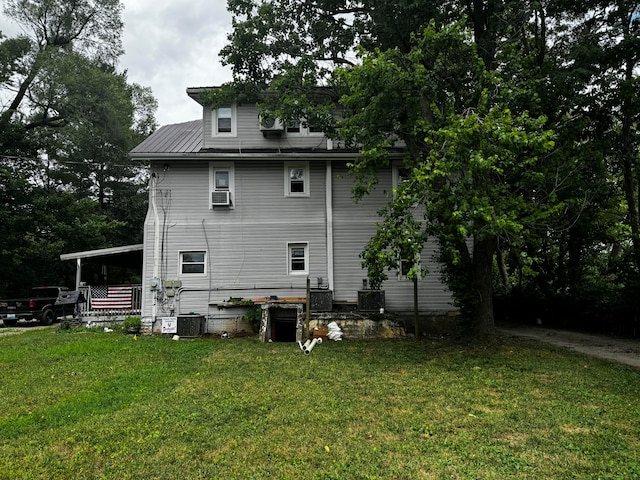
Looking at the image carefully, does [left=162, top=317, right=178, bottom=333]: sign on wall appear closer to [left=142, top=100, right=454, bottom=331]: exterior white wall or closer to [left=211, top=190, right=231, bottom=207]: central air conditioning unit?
[left=142, top=100, right=454, bottom=331]: exterior white wall

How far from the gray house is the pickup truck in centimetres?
533

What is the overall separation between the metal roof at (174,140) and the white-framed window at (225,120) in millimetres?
833

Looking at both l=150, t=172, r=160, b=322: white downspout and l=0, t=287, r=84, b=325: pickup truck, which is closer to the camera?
l=150, t=172, r=160, b=322: white downspout

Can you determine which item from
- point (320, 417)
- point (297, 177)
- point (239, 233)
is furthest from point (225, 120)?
point (320, 417)

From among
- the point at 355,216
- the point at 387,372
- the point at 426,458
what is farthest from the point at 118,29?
the point at 426,458

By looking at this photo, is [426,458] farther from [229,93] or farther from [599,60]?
[229,93]

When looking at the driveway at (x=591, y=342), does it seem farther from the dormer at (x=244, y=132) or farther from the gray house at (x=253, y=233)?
the dormer at (x=244, y=132)

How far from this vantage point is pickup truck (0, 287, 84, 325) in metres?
15.9

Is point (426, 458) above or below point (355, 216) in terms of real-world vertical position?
below

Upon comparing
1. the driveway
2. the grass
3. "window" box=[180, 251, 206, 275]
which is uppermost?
"window" box=[180, 251, 206, 275]

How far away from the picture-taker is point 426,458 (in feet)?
12.4

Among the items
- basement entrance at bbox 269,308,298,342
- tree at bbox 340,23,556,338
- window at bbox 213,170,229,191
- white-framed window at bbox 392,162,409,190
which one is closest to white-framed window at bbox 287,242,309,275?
basement entrance at bbox 269,308,298,342

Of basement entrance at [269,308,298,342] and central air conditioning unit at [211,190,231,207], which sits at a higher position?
central air conditioning unit at [211,190,231,207]

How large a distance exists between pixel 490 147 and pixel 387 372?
4.37 m
